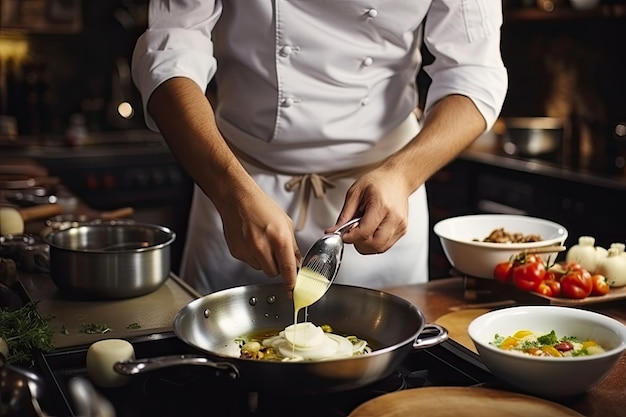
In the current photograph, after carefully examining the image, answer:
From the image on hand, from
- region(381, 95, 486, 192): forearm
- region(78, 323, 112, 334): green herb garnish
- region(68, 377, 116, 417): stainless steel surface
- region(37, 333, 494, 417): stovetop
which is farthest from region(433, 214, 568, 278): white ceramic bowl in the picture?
region(68, 377, 116, 417): stainless steel surface

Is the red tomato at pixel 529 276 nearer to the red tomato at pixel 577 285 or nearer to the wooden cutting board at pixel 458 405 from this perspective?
the red tomato at pixel 577 285

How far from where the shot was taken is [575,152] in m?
3.52

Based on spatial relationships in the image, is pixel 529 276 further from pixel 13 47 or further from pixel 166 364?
pixel 13 47

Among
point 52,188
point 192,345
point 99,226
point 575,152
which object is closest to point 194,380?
point 192,345

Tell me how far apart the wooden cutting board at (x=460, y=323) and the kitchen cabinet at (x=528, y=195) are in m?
1.64

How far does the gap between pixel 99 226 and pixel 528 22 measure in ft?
10.2

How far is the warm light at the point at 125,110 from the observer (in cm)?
439

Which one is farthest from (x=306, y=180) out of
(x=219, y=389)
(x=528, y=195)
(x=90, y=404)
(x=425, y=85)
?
(x=425, y=85)

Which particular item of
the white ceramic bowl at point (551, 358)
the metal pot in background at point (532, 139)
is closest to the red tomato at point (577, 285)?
the white ceramic bowl at point (551, 358)

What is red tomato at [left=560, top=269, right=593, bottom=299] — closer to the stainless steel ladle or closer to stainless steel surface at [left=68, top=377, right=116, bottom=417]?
the stainless steel ladle

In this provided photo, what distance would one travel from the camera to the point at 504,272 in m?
1.47

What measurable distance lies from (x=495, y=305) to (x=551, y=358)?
19.5 inches

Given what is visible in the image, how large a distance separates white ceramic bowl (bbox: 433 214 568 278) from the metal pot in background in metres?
1.95

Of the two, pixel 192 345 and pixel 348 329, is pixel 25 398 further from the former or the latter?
pixel 348 329
